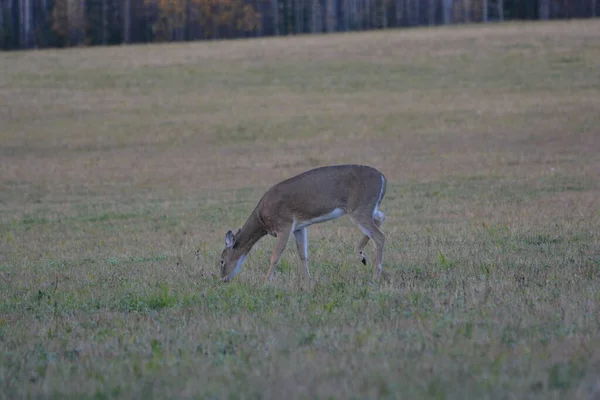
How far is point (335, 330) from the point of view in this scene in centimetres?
755

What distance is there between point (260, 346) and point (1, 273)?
669 centimetres

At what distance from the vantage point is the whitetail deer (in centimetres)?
1153

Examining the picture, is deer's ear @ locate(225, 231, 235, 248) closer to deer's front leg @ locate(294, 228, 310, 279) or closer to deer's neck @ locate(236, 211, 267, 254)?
deer's neck @ locate(236, 211, 267, 254)

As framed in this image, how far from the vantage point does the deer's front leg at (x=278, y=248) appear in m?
11.0

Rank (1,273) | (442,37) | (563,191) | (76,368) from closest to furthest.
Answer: (76,368), (1,273), (563,191), (442,37)

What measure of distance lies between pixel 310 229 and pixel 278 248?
22.4ft

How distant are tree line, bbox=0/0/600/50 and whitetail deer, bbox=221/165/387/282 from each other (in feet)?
176

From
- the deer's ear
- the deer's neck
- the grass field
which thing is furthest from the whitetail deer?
the grass field

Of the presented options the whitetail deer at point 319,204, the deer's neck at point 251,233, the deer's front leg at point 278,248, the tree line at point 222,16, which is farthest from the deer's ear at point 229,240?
the tree line at point 222,16

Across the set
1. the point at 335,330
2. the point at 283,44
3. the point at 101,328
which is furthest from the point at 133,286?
the point at 283,44

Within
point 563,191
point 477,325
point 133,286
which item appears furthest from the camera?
point 563,191

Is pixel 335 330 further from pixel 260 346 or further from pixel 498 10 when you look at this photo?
pixel 498 10

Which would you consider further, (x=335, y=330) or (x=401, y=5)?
(x=401, y=5)

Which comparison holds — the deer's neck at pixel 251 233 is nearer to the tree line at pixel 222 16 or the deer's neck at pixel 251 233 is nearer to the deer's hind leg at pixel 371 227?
the deer's hind leg at pixel 371 227
